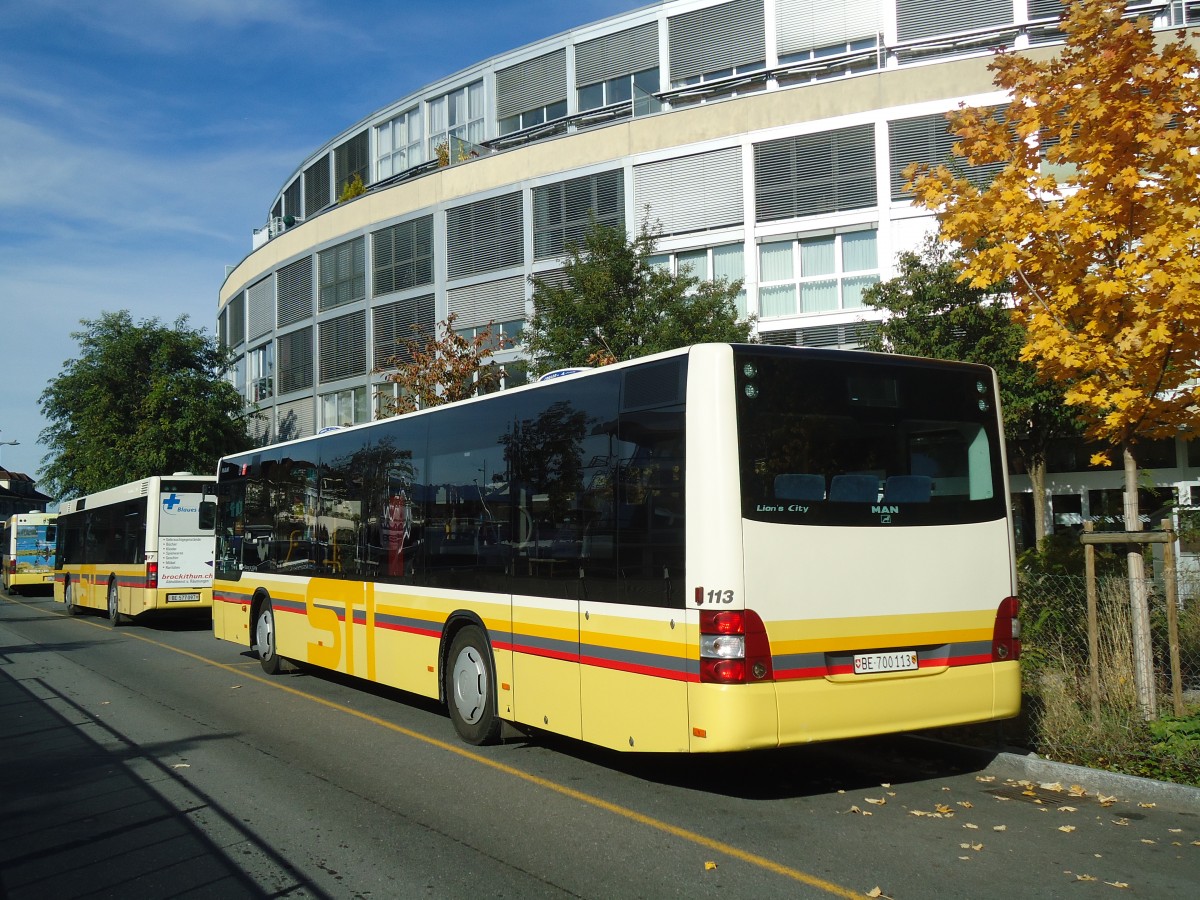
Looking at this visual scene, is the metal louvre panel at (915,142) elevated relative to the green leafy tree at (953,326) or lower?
elevated

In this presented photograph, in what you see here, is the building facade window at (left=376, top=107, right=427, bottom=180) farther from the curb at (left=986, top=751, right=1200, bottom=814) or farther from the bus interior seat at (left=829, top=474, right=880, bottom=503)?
the curb at (left=986, top=751, right=1200, bottom=814)

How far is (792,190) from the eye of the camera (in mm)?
29078

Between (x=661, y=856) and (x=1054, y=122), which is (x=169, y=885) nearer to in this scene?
(x=661, y=856)

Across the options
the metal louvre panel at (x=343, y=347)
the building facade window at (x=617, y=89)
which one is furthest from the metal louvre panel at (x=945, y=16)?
the metal louvre panel at (x=343, y=347)

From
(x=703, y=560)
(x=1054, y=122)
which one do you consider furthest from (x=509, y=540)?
(x=1054, y=122)

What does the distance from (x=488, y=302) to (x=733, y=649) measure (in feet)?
98.1

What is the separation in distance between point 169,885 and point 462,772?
2.81 metres

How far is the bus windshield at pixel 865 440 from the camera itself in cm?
675

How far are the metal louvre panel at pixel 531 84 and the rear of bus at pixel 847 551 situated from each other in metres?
32.5

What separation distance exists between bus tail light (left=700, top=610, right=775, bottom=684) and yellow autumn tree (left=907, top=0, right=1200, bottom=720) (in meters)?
3.50

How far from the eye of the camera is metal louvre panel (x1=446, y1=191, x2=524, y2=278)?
34.5 metres

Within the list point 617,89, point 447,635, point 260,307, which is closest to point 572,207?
point 617,89

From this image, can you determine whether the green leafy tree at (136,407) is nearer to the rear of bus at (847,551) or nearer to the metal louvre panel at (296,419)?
the metal louvre panel at (296,419)

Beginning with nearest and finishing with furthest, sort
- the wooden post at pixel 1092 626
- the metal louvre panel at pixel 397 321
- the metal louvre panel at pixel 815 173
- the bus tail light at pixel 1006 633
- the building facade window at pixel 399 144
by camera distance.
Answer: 1. the bus tail light at pixel 1006 633
2. the wooden post at pixel 1092 626
3. the metal louvre panel at pixel 815 173
4. the metal louvre panel at pixel 397 321
5. the building facade window at pixel 399 144
